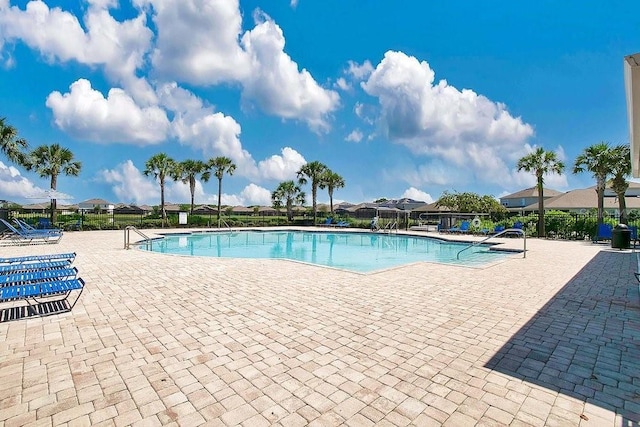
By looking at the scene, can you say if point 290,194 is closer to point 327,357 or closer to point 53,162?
point 53,162

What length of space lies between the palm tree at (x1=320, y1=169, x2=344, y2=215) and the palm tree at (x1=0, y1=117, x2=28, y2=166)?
2344 cm

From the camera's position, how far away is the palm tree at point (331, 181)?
35.2 m

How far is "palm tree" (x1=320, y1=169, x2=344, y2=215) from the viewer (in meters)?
35.2

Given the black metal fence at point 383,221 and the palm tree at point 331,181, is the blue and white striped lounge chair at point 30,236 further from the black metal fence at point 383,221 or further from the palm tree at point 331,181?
the palm tree at point 331,181

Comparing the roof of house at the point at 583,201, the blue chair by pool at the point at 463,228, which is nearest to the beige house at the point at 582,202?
the roof of house at the point at 583,201

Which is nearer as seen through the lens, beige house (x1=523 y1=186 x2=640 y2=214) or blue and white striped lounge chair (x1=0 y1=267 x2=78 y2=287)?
blue and white striped lounge chair (x1=0 y1=267 x2=78 y2=287)

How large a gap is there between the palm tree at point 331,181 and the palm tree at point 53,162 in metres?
21.3

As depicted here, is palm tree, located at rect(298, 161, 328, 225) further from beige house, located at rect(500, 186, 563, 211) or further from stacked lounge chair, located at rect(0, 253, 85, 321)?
beige house, located at rect(500, 186, 563, 211)

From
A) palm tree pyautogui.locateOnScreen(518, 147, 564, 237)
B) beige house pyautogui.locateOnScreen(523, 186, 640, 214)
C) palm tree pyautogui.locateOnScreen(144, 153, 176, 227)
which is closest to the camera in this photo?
palm tree pyautogui.locateOnScreen(518, 147, 564, 237)

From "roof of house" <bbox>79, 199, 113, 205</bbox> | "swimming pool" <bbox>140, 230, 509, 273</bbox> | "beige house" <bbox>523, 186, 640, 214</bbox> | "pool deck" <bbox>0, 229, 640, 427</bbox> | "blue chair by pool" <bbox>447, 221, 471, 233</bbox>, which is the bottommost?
"swimming pool" <bbox>140, 230, 509, 273</bbox>

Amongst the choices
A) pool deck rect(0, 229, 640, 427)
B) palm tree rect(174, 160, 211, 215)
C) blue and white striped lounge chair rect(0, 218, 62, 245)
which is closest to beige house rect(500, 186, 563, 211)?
palm tree rect(174, 160, 211, 215)

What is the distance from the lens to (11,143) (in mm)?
18891

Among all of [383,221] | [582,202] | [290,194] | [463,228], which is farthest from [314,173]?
[582,202]

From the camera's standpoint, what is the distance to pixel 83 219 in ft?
74.8
